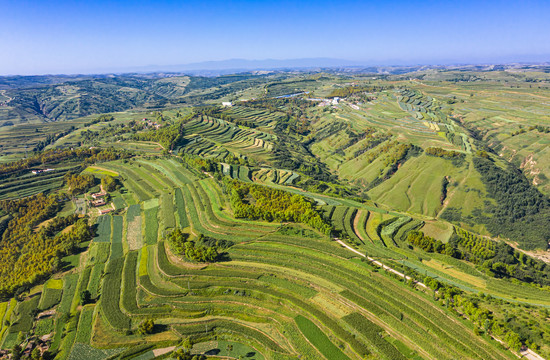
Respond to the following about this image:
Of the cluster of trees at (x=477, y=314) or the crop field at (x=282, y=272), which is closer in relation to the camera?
the cluster of trees at (x=477, y=314)

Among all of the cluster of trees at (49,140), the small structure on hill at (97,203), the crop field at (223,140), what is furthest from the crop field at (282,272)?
the cluster of trees at (49,140)

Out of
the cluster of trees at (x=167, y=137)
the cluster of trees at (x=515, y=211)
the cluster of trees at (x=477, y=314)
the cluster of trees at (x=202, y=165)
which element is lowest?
the cluster of trees at (x=515, y=211)

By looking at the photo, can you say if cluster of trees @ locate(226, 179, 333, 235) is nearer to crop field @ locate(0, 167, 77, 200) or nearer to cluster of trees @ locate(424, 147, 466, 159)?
crop field @ locate(0, 167, 77, 200)

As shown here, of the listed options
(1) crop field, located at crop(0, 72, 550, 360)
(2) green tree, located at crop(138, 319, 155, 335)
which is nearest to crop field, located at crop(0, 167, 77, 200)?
(1) crop field, located at crop(0, 72, 550, 360)

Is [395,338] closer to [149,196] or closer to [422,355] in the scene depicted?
[422,355]

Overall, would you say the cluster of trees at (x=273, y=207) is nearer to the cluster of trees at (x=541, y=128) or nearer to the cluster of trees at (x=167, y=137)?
the cluster of trees at (x=167, y=137)

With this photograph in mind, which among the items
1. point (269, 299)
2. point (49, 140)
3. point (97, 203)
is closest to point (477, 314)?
point (269, 299)

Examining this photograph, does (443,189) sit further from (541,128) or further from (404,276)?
(541,128)
